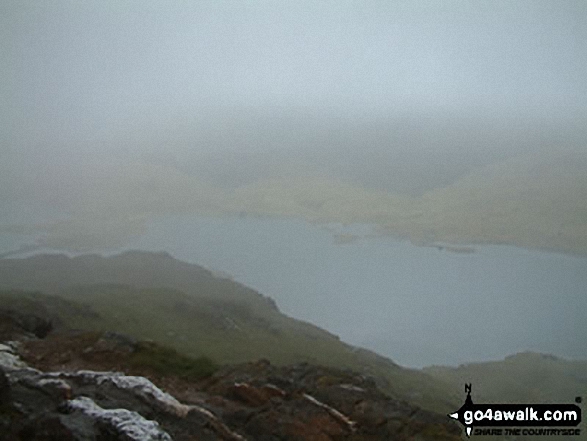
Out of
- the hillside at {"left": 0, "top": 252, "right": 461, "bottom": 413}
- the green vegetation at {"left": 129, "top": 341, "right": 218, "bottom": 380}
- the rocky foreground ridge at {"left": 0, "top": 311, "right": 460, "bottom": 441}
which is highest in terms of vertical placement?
the hillside at {"left": 0, "top": 252, "right": 461, "bottom": 413}

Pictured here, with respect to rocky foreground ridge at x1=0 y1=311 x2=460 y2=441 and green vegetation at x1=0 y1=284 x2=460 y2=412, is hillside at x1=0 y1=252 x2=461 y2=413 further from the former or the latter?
rocky foreground ridge at x1=0 y1=311 x2=460 y2=441

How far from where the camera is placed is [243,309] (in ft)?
558

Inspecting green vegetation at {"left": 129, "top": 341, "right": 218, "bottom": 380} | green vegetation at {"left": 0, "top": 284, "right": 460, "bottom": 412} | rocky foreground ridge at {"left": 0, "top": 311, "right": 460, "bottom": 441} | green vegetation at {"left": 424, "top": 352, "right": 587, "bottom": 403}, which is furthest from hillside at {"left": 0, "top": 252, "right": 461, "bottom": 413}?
green vegetation at {"left": 129, "top": 341, "right": 218, "bottom": 380}

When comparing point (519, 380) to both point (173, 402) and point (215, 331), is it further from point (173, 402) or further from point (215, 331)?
point (173, 402)

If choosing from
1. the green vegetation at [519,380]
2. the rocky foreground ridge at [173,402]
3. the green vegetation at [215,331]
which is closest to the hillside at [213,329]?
the green vegetation at [215,331]

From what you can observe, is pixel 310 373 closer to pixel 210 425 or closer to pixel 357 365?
pixel 210 425

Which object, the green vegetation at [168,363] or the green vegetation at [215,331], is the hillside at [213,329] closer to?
the green vegetation at [215,331]

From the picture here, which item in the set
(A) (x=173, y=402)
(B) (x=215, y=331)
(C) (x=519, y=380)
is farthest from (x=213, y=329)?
(C) (x=519, y=380)

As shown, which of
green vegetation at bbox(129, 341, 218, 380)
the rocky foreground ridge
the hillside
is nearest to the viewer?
the rocky foreground ridge

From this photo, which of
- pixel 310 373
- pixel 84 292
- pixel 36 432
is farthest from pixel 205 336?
pixel 36 432

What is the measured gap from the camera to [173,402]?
123ft

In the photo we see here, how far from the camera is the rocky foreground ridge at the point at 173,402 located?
1253 inches

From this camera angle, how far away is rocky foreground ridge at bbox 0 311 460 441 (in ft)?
104

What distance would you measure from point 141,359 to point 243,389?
12361 millimetres
